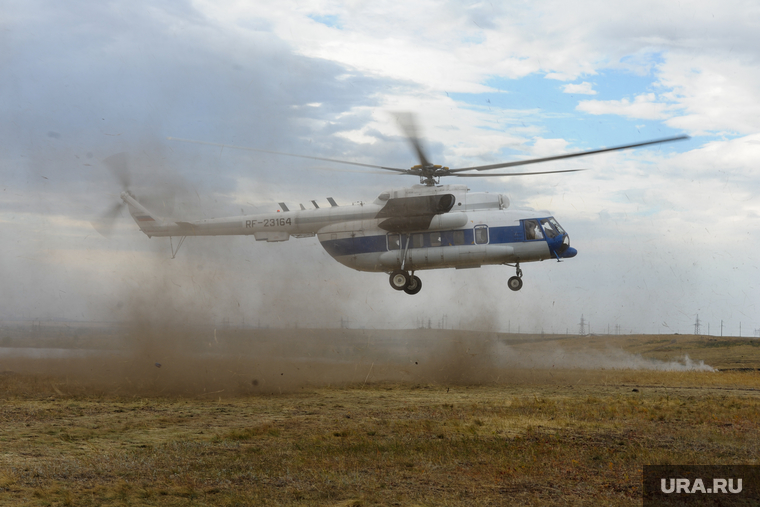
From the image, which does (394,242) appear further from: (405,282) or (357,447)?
(357,447)

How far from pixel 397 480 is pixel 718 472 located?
760 centimetres

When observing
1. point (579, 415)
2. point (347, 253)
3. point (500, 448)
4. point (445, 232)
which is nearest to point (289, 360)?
point (347, 253)

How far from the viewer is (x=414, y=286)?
81.9 ft

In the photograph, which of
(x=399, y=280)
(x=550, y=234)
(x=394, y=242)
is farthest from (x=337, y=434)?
(x=550, y=234)

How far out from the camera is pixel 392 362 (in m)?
48.2

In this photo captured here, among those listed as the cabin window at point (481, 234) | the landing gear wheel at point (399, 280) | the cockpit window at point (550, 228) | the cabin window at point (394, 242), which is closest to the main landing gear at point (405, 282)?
the landing gear wheel at point (399, 280)

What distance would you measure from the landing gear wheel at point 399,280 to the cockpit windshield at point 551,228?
6172 mm

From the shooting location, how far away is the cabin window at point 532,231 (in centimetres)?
2391

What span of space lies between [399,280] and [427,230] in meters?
2.54

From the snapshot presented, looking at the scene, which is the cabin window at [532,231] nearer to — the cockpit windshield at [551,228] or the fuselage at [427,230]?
the fuselage at [427,230]

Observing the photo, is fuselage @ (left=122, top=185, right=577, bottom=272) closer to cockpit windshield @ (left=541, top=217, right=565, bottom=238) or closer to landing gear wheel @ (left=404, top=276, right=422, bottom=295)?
cockpit windshield @ (left=541, top=217, right=565, bottom=238)

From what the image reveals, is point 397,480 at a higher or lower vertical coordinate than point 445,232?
lower

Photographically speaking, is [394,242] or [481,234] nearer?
[481,234]

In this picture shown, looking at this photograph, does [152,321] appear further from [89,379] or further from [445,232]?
[445,232]
